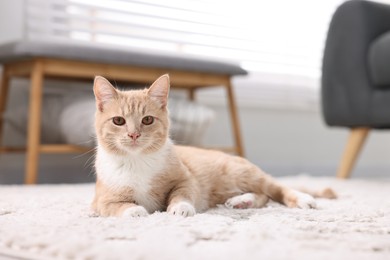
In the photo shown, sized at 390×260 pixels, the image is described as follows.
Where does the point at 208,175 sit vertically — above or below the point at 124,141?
below

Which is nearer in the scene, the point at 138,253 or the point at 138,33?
the point at 138,253

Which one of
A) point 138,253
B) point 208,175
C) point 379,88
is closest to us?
point 138,253

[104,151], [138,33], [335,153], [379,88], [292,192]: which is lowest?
[335,153]

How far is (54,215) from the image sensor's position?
46.6 inches

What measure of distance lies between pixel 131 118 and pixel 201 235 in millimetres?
429

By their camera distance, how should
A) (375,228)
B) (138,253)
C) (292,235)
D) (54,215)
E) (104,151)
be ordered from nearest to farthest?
1. (138,253)
2. (292,235)
3. (375,228)
4. (54,215)
5. (104,151)

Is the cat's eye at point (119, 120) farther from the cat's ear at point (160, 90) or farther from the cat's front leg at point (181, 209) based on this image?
the cat's front leg at point (181, 209)

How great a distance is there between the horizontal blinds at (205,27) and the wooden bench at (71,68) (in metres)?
0.47

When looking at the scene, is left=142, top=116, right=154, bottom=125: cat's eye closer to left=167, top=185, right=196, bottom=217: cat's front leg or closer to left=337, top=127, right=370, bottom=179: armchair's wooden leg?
left=167, top=185, right=196, bottom=217: cat's front leg

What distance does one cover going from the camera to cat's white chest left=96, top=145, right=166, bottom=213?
1239 mm

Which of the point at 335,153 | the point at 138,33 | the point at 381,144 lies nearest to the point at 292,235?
the point at 138,33

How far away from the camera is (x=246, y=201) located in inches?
53.3

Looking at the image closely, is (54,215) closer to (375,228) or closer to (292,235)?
(292,235)

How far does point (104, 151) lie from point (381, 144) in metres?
3.41
